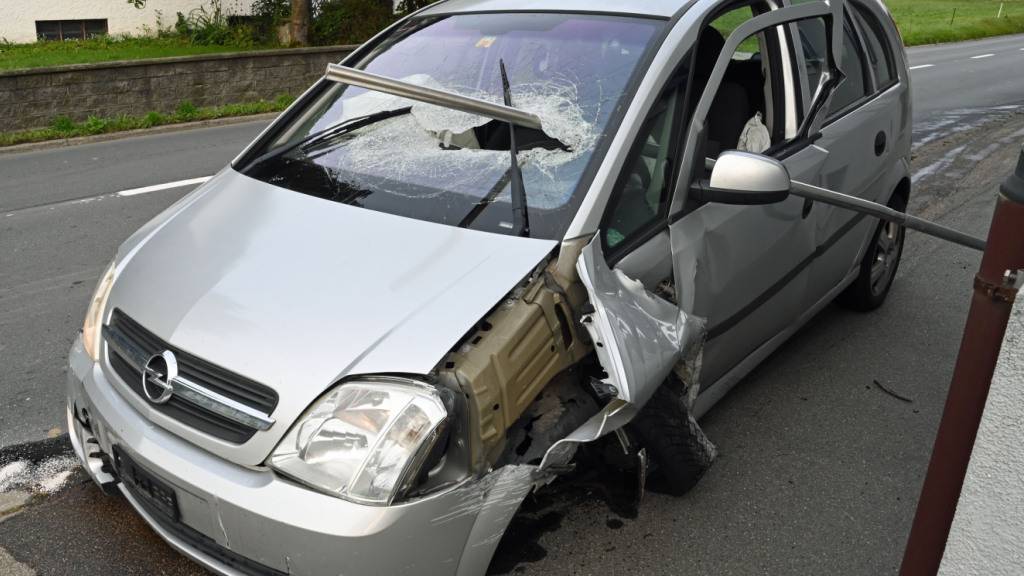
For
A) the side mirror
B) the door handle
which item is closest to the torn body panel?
the side mirror

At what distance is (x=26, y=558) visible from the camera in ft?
10.0

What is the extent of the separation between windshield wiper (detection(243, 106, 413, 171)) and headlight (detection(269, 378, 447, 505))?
5.02 ft

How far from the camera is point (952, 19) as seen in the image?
3209 centimetres

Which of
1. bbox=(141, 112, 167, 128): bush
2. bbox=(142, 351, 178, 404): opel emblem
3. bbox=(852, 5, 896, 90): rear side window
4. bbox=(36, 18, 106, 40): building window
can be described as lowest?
bbox=(141, 112, 167, 128): bush

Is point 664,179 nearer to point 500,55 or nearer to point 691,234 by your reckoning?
point 691,234

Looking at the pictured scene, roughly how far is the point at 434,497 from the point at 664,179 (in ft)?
4.73

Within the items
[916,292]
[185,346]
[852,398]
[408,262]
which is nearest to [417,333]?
[408,262]

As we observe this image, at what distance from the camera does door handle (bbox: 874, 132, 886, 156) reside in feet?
15.2

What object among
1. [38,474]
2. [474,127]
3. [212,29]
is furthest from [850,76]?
[212,29]

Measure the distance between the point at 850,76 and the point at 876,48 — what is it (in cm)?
48

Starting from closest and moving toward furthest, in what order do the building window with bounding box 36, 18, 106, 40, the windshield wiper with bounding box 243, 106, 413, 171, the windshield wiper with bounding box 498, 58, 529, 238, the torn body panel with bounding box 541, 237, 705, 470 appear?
1. the torn body panel with bounding box 541, 237, 705, 470
2. the windshield wiper with bounding box 498, 58, 529, 238
3. the windshield wiper with bounding box 243, 106, 413, 171
4. the building window with bounding box 36, 18, 106, 40

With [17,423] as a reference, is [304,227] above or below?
above

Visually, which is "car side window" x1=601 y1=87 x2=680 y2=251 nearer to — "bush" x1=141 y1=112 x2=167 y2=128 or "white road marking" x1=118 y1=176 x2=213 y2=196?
"white road marking" x1=118 y1=176 x2=213 y2=196

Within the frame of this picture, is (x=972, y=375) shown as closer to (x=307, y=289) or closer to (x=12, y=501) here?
(x=307, y=289)
